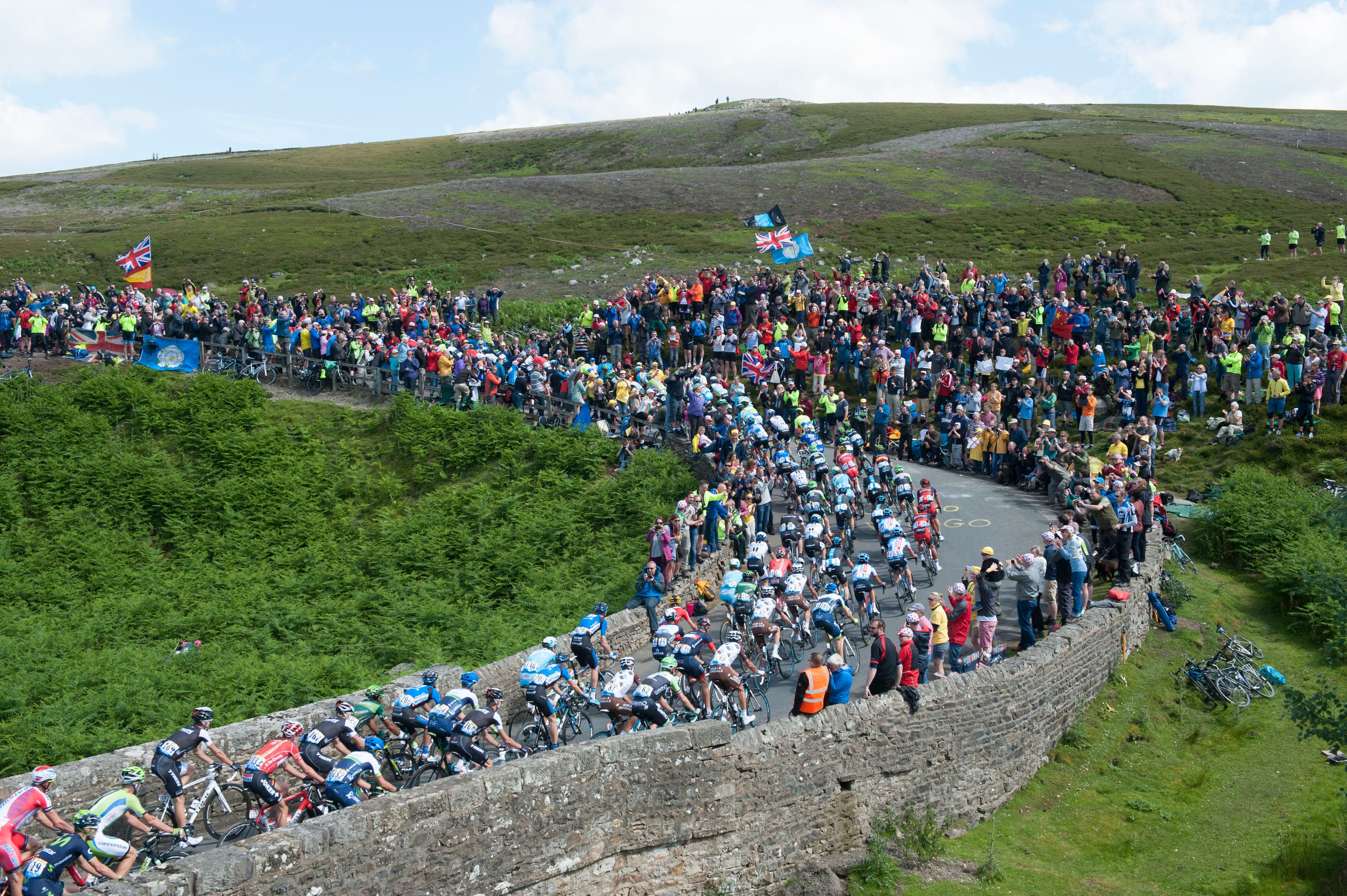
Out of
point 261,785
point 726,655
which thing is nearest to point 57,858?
point 261,785

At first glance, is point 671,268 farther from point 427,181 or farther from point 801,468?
point 427,181

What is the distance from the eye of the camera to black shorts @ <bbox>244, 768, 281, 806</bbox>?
1271cm

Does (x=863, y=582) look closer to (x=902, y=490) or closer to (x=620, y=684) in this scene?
(x=620, y=684)

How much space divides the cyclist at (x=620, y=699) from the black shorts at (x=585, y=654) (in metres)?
1.76

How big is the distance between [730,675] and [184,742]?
673 cm

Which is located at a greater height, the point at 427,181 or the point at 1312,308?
the point at 427,181

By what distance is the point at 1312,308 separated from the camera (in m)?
31.8

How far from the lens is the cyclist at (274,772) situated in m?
12.7

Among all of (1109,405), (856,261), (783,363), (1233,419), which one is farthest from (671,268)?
(1233,419)

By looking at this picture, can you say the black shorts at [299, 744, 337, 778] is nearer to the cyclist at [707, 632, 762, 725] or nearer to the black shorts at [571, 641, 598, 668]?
the black shorts at [571, 641, 598, 668]

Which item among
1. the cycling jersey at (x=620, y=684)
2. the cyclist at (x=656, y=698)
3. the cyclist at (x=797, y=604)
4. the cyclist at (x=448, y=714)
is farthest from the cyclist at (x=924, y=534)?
the cyclist at (x=448, y=714)

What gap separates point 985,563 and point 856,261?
38.5 meters

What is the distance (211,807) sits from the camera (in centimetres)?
1358

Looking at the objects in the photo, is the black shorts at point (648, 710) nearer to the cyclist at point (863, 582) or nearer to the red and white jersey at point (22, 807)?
the cyclist at point (863, 582)
